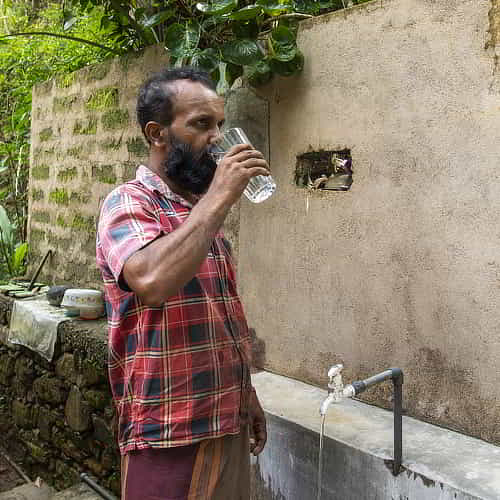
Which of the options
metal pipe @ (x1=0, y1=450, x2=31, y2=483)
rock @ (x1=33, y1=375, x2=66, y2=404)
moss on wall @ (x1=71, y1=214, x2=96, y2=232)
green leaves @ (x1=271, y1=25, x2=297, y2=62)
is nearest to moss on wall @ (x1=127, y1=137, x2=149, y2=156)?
moss on wall @ (x1=71, y1=214, x2=96, y2=232)

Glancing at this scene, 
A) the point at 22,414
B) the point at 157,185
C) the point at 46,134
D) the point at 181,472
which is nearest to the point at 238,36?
the point at 157,185

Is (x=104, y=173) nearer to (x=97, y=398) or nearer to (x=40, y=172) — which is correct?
(x=40, y=172)

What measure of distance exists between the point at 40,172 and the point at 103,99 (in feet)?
4.01

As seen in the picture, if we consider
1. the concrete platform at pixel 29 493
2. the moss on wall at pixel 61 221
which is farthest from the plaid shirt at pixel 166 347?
the moss on wall at pixel 61 221

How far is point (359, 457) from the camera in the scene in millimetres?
2082

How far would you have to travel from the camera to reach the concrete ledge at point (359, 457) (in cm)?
188

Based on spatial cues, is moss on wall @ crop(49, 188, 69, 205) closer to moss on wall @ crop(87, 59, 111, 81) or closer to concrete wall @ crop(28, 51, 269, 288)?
concrete wall @ crop(28, 51, 269, 288)

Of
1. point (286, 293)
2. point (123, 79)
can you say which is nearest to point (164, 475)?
point (286, 293)

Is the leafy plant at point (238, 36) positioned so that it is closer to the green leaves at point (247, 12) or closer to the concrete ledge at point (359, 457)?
the green leaves at point (247, 12)

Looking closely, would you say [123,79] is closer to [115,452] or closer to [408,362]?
[115,452]

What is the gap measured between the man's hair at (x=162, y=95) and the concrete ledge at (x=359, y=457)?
128 cm

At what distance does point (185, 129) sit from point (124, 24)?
8.00ft

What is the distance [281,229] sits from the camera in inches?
112

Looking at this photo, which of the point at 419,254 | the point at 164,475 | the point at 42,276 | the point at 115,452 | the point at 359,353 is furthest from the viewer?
the point at 42,276
